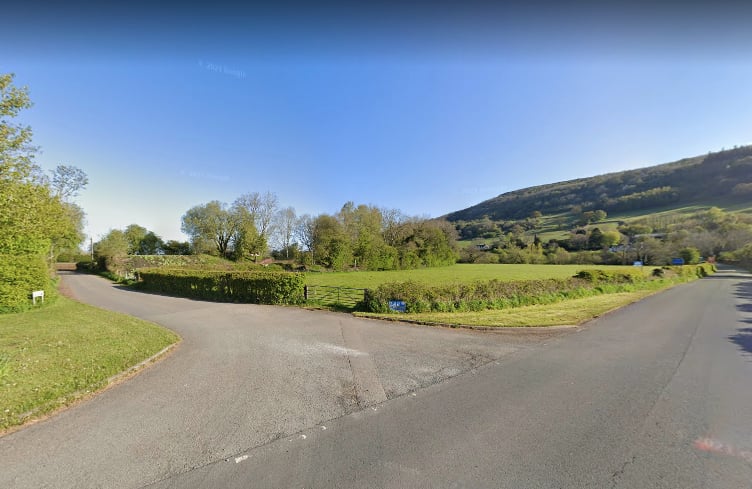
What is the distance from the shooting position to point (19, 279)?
13.4 meters


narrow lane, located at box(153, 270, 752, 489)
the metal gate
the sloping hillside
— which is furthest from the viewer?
the sloping hillside

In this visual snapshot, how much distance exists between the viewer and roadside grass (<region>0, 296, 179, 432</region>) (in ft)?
14.9

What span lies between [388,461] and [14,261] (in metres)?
19.5

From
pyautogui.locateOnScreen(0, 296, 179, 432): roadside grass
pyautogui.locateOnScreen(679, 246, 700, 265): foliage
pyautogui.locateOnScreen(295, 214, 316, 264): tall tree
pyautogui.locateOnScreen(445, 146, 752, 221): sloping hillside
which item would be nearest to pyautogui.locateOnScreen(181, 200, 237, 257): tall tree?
pyautogui.locateOnScreen(295, 214, 316, 264): tall tree

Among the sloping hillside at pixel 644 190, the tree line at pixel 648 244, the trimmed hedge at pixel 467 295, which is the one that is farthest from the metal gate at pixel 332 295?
the sloping hillside at pixel 644 190

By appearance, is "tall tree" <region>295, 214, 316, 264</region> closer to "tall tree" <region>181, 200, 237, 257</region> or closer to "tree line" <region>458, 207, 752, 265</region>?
"tall tree" <region>181, 200, 237, 257</region>

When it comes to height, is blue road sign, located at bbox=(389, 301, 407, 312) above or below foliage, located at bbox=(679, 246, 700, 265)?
above

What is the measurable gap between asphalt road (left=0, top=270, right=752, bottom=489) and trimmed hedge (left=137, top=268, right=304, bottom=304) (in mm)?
6831

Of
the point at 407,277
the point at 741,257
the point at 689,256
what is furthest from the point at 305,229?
the point at 741,257

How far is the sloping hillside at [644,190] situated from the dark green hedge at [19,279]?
523 ft

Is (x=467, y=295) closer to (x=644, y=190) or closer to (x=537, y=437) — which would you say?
(x=537, y=437)

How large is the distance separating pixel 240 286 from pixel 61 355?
936cm

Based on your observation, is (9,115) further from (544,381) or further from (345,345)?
(544,381)

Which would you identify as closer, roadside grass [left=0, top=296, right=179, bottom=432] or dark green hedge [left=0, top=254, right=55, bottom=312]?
roadside grass [left=0, top=296, right=179, bottom=432]
